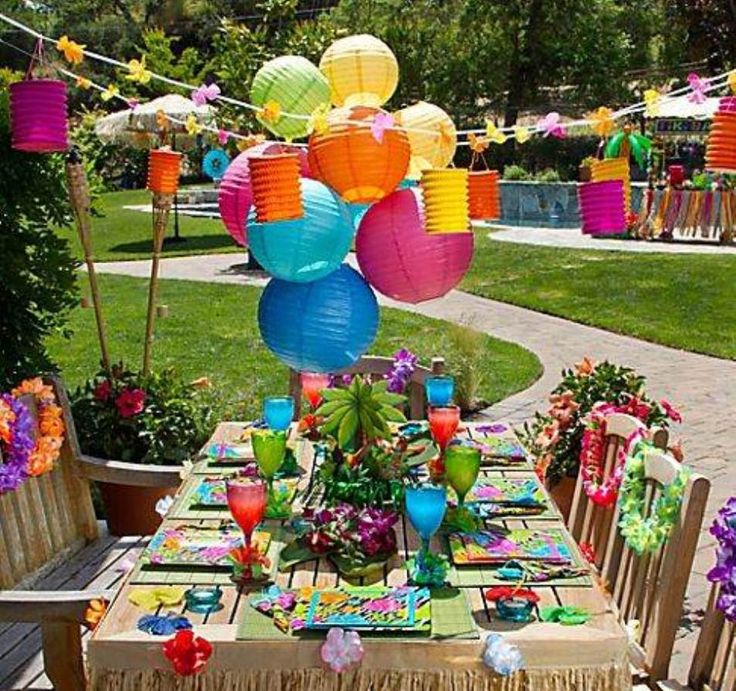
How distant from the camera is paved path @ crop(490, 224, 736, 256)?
16.5 meters

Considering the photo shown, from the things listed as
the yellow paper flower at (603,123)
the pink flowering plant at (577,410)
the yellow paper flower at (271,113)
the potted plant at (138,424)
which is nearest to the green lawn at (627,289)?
the pink flowering plant at (577,410)

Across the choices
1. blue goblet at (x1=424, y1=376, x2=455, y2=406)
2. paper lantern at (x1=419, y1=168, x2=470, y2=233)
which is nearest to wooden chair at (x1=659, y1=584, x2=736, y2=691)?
paper lantern at (x1=419, y1=168, x2=470, y2=233)

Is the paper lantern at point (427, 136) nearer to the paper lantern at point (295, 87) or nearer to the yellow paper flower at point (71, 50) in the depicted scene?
the paper lantern at point (295, 87)

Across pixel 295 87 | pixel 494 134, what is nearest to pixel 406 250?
pixel 494 134

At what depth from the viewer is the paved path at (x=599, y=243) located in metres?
16.5

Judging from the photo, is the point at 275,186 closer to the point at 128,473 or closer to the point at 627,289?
the point at 128,473

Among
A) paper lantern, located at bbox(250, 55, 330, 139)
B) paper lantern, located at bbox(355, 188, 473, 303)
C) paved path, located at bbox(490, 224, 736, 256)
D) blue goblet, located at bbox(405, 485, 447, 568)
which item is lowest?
paved path, located at bbox(490, 224, 736, 256)

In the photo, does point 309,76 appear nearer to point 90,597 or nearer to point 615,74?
point 90,597

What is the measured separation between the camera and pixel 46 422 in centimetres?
390

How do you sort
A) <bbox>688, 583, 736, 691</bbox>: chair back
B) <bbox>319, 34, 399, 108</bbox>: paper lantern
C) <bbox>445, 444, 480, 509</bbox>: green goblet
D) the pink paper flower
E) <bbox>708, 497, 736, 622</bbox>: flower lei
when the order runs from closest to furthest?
1. the pink paper flower
2. <bbox>708, 497, 736, 622</bbox>: flower lei
3. <bbox>688, 583, 736, 691</bbox>: chair back
4. <bbox>445, 444, 480, 509</bbox>: green goblet
5. <bbox>319, 34, 399, 108</bbox>: paper lantern

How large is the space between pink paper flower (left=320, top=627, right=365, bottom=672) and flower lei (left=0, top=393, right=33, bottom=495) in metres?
1.51

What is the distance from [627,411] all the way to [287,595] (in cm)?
219

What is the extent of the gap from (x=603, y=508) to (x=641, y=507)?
48cm

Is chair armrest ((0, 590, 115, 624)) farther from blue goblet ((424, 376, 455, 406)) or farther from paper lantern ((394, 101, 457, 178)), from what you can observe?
paper lantern ((394, 101, 457, 178))
